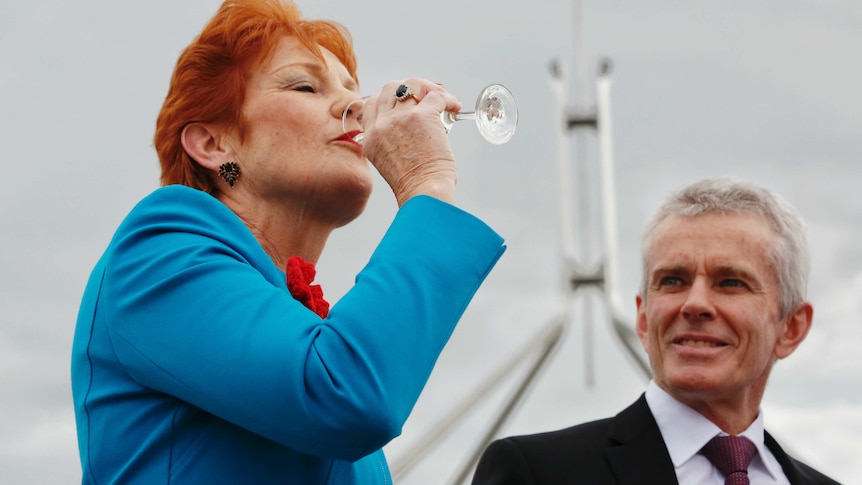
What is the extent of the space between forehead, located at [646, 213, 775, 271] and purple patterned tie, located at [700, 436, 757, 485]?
510 mm

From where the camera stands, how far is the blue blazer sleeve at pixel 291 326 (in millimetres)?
1872

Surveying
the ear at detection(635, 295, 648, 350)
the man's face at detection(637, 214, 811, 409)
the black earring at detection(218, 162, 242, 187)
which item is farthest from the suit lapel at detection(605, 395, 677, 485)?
the black earring at detection(218, 162, 242, 187)

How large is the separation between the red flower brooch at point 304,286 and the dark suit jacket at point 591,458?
101 centimetres

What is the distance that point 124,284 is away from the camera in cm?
205

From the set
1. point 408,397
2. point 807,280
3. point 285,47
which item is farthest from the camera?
point 807,280

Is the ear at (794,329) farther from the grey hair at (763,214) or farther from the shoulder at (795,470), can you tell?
the shoulder at (795,470)

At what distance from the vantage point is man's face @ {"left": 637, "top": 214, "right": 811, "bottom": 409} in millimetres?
3305

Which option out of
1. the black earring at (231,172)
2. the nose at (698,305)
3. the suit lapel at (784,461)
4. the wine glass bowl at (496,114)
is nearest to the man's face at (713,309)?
the nose at (698,305)

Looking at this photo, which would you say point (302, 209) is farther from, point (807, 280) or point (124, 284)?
point (807, 280)

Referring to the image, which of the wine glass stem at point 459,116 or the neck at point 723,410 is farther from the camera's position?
the neck at point 723,410

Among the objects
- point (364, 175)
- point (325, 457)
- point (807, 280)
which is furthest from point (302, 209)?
point (807, 280)

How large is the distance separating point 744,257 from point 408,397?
1.75 meters

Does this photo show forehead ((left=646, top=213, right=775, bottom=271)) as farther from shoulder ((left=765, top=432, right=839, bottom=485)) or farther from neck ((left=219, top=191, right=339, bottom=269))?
neck ((left=219, top=191, right=339, bottom=269))

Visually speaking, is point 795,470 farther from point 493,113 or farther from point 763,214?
point 493,113
